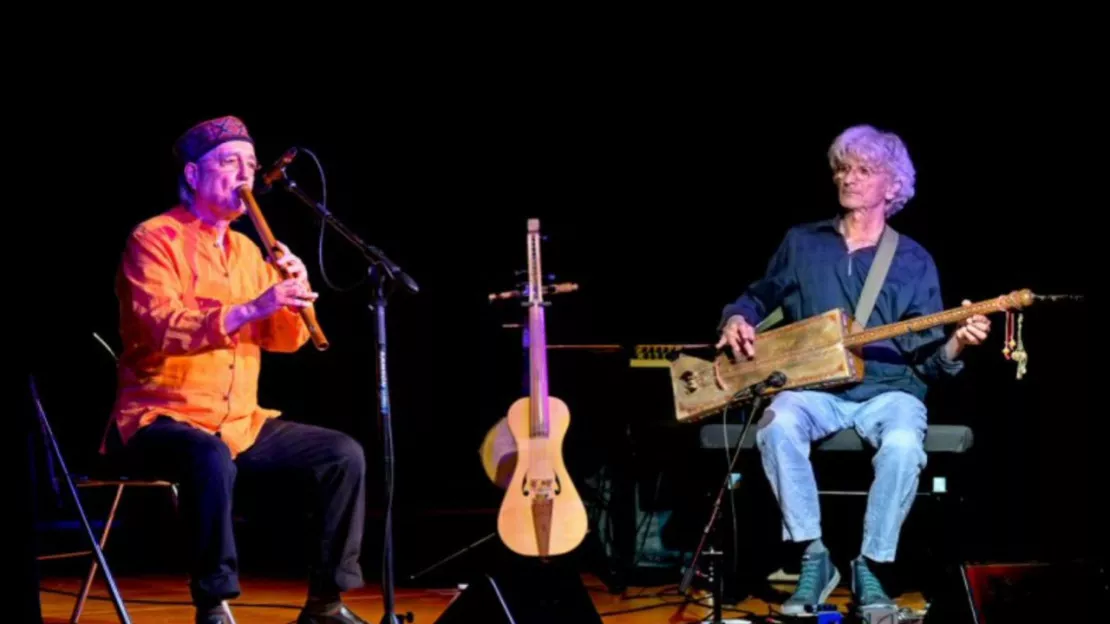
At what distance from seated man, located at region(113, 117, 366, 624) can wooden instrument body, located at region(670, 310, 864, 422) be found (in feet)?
4.52

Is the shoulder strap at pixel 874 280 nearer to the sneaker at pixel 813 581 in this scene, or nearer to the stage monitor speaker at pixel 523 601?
the sneaker at pixel 813 581

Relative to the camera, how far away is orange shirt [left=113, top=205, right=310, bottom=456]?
11.3 feet

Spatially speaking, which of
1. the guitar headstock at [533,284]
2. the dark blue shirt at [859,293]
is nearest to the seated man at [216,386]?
the guitar headstock at [533,284]

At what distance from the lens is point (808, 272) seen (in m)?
4.54

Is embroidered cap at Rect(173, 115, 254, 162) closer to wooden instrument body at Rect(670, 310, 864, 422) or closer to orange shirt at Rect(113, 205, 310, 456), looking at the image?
orange shirt at Rect(113, 205, 310, 456)

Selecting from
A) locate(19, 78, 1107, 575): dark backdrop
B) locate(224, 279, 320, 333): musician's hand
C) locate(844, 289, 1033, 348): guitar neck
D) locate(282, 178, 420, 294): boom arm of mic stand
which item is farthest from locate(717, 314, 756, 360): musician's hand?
locate(224, 279, 320, 333): musician's hand

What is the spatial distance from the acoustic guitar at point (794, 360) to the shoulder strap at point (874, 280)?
19 cm

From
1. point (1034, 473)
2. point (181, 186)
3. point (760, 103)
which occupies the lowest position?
point (1034, 473)

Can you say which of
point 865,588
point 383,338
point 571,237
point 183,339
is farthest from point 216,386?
point 571,237

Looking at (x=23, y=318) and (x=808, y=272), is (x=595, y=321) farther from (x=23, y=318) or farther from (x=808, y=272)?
(x=23, y=318)

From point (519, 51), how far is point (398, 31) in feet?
1.97

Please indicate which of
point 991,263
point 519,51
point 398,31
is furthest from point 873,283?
point 398,31

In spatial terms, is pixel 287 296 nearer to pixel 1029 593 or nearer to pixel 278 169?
pixel 278 169

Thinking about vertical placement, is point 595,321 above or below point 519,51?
below
